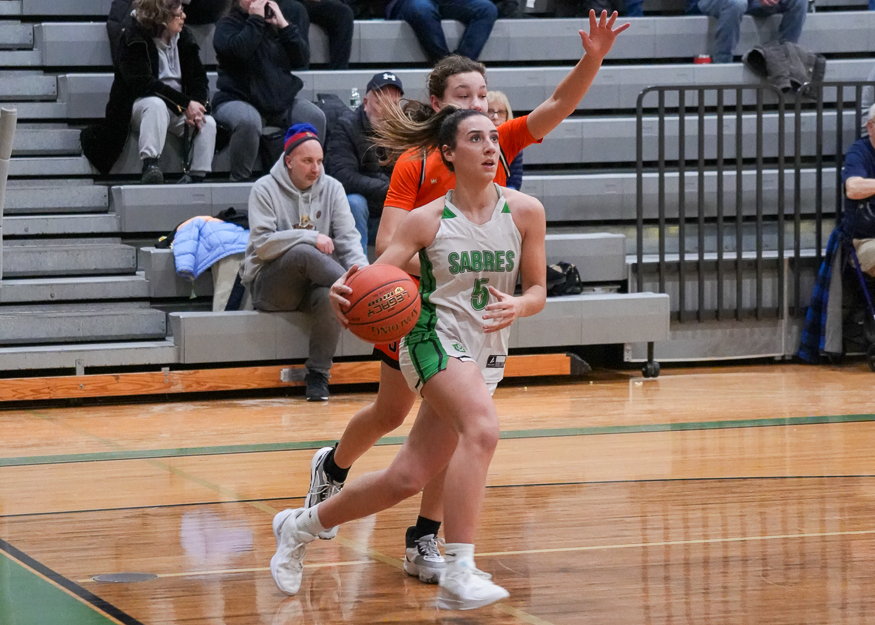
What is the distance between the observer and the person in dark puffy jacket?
25.4 ft

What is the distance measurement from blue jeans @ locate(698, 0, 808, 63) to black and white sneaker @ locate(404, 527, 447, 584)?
676 centimetres

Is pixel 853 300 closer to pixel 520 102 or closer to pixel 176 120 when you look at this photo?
pixel 520 102

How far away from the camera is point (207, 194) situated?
24.8 ft

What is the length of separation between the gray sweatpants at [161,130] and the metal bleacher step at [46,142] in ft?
2.09

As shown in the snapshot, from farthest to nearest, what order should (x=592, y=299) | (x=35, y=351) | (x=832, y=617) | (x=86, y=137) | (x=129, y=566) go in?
(x=86, y=137) → (x=592, y=299) → (x=35, y=351) → (x=129, y=566) → (x=832, y=617)

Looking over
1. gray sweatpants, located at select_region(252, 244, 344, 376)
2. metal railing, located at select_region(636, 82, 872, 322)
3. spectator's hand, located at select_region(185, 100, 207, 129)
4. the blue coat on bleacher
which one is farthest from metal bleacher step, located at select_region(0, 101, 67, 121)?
metal railing, located at select_region(636, 82, 872, 322)

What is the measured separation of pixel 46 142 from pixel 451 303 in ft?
18.8

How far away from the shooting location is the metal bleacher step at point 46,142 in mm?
8102

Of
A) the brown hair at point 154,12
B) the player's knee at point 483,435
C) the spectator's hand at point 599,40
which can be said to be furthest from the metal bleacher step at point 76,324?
the player's knee at point 483,435

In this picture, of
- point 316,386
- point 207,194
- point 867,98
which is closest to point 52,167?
point 207,194

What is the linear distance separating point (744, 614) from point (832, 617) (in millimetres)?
202

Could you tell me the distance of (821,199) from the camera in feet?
26.5

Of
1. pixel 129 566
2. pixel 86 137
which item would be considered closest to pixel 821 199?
pixel 86 137

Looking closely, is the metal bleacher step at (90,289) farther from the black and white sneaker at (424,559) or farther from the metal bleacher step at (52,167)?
the black and white sneaker at (424,559)
